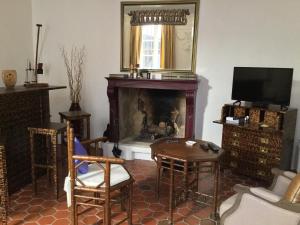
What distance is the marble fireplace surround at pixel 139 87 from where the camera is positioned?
4.02 meters

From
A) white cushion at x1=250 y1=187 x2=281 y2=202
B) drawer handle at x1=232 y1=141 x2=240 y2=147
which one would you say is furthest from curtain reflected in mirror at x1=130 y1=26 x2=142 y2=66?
white cushion at x1=250 y1=187 x2=281 y2=202

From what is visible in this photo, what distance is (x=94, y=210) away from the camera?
2869 mm

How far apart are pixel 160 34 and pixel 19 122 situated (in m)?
2.39

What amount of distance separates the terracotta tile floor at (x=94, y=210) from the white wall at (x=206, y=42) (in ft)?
4.72

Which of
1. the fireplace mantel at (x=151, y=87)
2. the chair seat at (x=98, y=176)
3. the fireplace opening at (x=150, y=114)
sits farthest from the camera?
the fireplace opening at (x=150, y=114)

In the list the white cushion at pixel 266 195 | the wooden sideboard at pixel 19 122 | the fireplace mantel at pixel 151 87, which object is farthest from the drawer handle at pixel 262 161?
the wooden sideboard at pixel 19 122

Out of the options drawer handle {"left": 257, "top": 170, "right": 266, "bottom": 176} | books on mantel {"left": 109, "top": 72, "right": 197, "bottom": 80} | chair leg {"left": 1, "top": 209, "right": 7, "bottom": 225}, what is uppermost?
books on mantel {"left": 109, "top": 72, "right": 197, "bottom": 80}

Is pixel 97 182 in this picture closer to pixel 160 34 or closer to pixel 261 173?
pixel 261 173

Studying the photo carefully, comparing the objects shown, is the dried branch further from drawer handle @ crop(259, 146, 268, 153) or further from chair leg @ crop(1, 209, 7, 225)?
drawer handle @ crop(259, 146, 268, 153)

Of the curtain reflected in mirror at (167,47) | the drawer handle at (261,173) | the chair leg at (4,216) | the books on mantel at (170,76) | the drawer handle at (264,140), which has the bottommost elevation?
the chair leg at (4,216)

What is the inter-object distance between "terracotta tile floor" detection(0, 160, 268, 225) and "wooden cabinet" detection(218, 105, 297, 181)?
289mm

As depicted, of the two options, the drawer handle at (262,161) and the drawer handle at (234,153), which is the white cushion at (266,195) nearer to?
the drawer handle at (262,161)

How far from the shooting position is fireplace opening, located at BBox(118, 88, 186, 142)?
15.2 feet

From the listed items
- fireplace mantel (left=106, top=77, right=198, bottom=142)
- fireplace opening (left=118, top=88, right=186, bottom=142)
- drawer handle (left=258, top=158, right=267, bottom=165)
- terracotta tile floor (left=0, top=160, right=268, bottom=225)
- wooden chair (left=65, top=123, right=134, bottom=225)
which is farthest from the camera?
fireplace opening (left=118, top=88, right=186, bottom=142)
